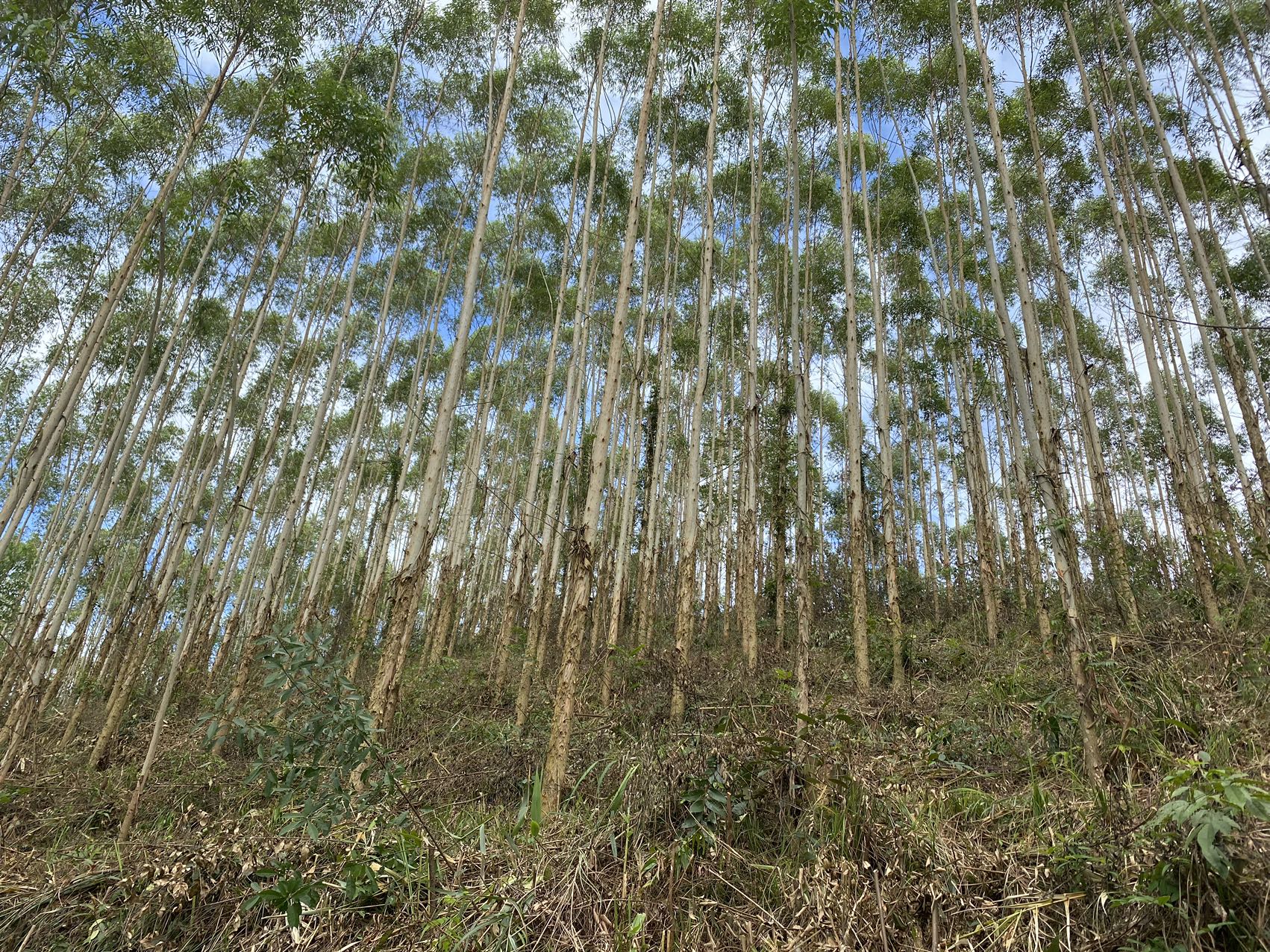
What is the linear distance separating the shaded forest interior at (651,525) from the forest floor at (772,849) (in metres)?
0.02

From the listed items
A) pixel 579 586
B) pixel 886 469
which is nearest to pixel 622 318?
pixel 579 586

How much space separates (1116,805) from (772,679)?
3.92m

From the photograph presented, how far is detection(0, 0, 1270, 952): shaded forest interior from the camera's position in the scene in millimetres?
2602

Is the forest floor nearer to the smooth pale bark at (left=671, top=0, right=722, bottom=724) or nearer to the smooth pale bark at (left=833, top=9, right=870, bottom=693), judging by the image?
the smooth pale bark at (left=671, top=0, right=722, bottom=724)

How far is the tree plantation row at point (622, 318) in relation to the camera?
5.03 m

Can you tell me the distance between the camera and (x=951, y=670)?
645cm

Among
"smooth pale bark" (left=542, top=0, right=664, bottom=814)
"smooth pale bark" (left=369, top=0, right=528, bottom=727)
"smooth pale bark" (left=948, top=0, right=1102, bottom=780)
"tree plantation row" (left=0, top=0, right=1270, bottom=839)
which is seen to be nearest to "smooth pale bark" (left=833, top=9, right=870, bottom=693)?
"tree plantation row" (left=0, top=0, right=1270, bottom=839)

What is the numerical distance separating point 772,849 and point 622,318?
3.39 m

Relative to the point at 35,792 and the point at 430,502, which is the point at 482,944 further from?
the point at 35,792

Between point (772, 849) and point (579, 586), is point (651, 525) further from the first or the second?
point (772, 849)

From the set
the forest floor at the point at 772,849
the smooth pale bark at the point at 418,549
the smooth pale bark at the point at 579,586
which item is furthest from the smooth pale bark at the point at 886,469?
the smooth pale bark at the point at 418,549

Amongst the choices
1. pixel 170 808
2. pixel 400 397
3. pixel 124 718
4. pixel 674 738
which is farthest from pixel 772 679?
pixel 400 397

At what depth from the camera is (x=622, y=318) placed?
14.3 feet

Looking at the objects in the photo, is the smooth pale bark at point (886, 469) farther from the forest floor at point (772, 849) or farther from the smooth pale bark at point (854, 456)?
the forest floor at point (772, 849)
